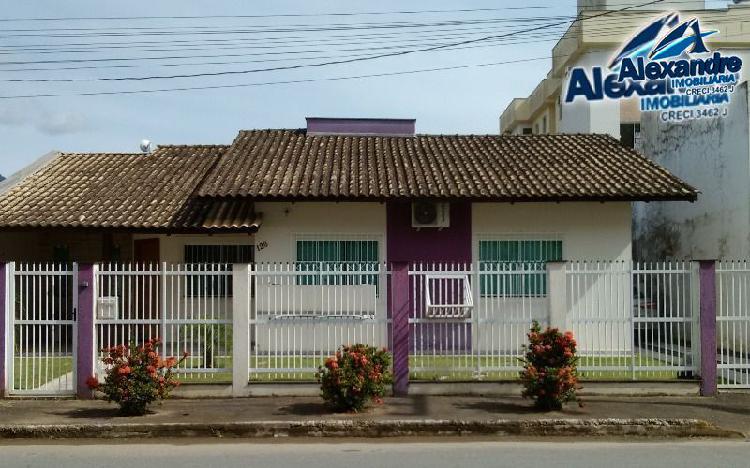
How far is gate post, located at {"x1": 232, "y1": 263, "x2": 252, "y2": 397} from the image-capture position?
985 centimetres

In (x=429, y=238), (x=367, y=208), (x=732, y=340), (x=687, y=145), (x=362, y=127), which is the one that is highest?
(x=362, y=127)

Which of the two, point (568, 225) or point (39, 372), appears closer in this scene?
point (39, 372)

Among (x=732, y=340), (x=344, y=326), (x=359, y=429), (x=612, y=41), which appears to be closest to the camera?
(x=359, y=429)

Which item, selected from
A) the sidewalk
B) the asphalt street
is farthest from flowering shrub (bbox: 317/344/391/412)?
the asphalt street

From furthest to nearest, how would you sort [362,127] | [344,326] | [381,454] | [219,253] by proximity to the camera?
[362,127]
[219,253]
[344,326]
[381,454]

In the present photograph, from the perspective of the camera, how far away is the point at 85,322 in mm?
9781

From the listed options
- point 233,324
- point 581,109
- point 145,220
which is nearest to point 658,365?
point 233,324

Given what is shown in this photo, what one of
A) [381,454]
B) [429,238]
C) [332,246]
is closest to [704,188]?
[429,238]

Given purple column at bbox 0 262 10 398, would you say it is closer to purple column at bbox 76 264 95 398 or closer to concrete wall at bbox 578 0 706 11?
purple column at bbox 76 264 95 398

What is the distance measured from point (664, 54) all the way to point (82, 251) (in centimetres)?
1618

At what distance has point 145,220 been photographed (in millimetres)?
14242

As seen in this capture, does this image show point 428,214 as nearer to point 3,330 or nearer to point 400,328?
point 400,328

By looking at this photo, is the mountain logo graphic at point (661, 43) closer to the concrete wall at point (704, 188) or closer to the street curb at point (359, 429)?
the concrete wall at point (704, 188)

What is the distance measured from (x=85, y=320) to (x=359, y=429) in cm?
396
